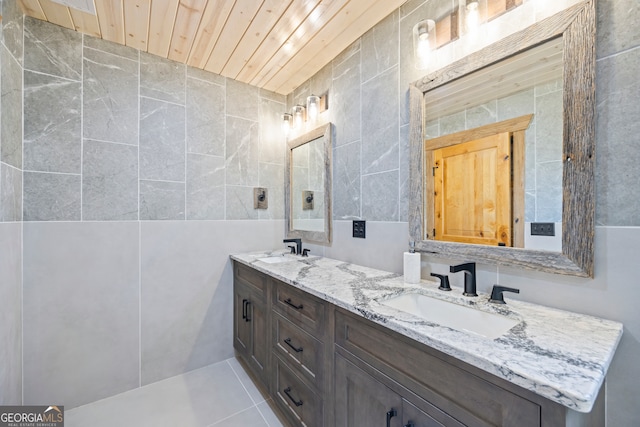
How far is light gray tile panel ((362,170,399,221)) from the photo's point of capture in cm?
153

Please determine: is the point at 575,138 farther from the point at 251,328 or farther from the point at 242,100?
the point at 242,100

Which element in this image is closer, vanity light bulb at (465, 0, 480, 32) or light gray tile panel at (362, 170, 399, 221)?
vanity light bulb at (465, 0, 480, 32)

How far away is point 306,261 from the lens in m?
1.95

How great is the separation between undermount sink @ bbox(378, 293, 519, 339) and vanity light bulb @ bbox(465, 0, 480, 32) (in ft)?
4.00

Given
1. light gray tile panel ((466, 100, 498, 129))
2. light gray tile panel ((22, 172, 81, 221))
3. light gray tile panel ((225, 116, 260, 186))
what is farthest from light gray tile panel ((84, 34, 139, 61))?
light gray tile panel ((466, 100, 498, 129))

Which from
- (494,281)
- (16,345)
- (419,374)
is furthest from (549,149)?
(16,345)

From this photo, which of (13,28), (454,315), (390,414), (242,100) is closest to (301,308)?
(390,414)

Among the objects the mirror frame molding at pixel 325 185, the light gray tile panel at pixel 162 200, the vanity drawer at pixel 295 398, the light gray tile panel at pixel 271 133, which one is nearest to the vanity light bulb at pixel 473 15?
the mirror frame molding at pixel 325 185

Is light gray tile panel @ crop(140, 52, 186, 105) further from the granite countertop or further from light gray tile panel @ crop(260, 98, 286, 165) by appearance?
the granite countertop

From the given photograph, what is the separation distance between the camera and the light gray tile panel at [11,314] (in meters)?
1.28

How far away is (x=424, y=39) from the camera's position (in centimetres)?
133

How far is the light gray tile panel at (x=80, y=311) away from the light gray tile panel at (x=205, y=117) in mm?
791

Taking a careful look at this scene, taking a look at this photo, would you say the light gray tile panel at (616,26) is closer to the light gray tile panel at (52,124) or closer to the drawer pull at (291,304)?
the drawer pull at (291,304)

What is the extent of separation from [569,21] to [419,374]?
1297 millimetres
